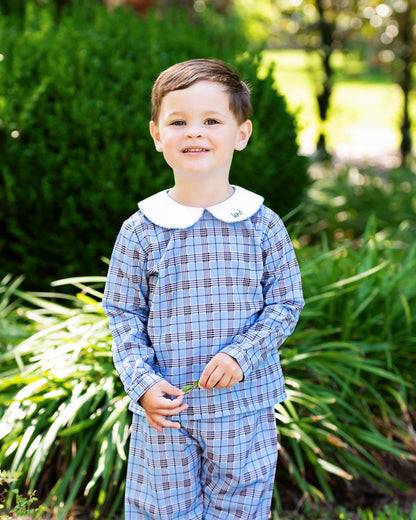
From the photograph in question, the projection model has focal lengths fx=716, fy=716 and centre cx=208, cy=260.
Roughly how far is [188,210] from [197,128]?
0.22m

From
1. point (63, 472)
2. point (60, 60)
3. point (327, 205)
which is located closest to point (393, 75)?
point (327, 205)

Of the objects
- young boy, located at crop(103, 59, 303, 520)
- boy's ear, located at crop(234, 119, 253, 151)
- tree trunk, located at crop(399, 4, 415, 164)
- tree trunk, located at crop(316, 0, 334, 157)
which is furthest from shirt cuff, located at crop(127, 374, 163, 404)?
tree trunk, located at crop(399, 4, 415, 164)

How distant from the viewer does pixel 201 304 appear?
1.87 meters

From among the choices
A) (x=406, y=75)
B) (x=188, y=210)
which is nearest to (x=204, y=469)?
(x=188, y=210)

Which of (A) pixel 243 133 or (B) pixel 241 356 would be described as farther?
(A) pixel 243 133

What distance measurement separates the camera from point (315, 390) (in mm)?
2959

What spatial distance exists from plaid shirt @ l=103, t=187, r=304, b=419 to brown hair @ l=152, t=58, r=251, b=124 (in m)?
0.24

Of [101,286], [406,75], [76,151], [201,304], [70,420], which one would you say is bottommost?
[70,420]

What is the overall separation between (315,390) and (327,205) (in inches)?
110

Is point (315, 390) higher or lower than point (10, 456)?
higher

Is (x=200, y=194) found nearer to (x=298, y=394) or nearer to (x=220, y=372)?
(x=220, y=372)

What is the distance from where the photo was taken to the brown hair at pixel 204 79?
1.82m

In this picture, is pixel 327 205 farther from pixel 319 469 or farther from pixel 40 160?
pixel 319 469

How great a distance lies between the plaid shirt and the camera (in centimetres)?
187
